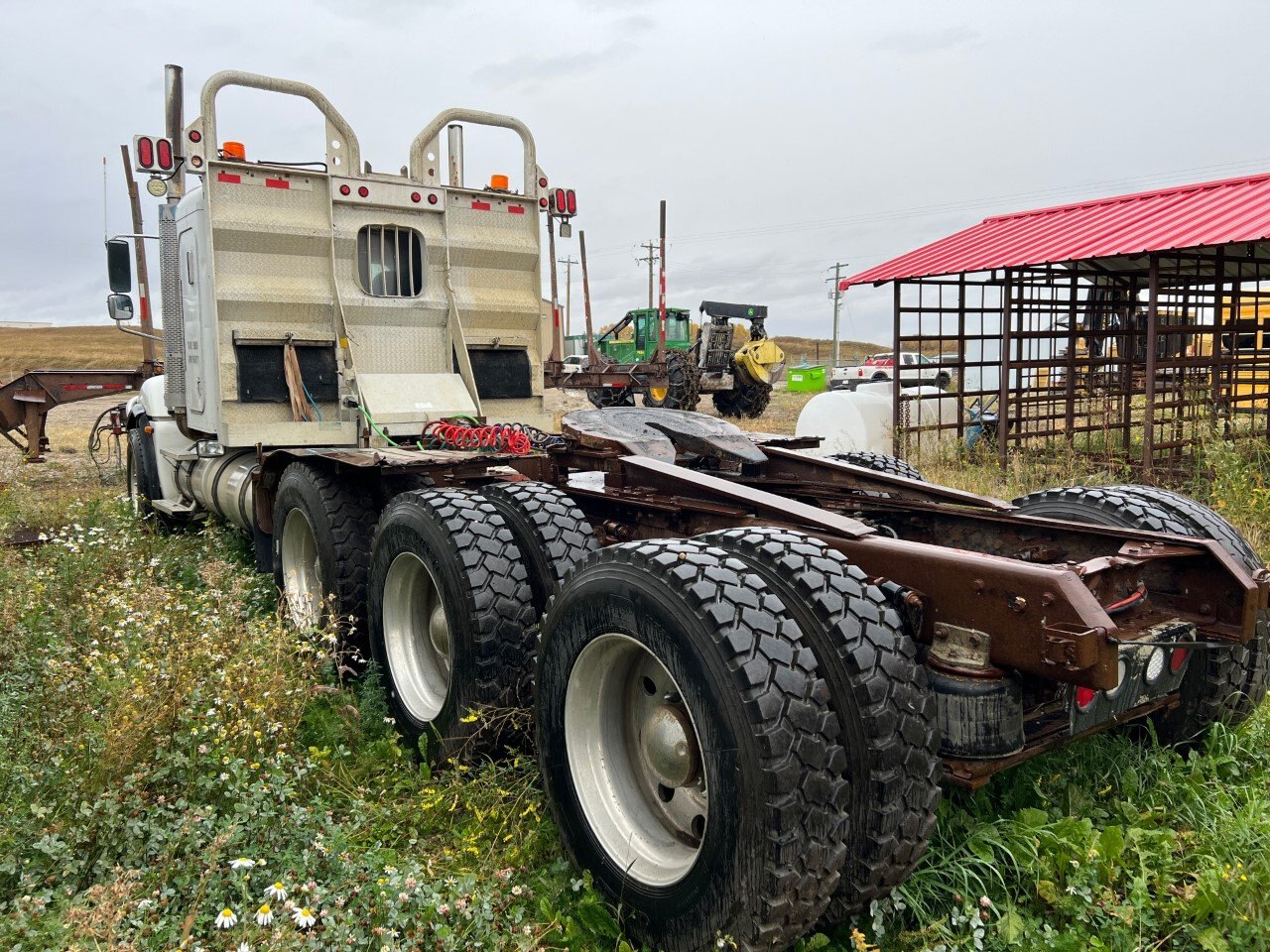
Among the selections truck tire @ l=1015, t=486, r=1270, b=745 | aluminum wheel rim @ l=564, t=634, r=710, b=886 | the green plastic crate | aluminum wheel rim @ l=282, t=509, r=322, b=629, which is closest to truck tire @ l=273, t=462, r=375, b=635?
aluminum wheel rim @ l=282, t=509, r=322, b=629

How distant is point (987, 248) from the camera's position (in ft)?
38.0

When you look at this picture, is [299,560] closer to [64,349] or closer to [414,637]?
[414,637]

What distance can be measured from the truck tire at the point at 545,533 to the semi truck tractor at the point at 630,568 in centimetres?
2

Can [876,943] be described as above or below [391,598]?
below

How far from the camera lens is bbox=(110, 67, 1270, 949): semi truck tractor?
2.37 meters

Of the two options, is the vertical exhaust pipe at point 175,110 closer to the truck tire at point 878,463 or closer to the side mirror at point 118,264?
the side mirror at point 118,264

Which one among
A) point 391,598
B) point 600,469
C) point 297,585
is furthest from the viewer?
point 297,585

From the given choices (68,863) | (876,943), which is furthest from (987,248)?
(68,863)

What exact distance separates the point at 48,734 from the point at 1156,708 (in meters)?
3.90

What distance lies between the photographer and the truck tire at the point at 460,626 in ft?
11.6

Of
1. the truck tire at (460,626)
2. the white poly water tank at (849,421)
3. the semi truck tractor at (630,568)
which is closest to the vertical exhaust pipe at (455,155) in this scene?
the semi truck tractor at (630,568)

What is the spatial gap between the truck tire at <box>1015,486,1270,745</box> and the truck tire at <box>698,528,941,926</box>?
149cm

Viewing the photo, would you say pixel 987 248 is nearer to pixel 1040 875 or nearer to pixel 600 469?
pixel 600 469

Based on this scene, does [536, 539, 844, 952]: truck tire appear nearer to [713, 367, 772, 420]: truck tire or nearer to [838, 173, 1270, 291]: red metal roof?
[838, 173, 1270, 291]: red metal roof
